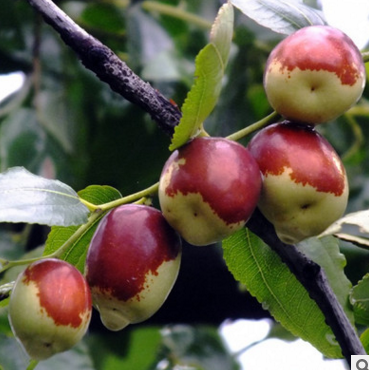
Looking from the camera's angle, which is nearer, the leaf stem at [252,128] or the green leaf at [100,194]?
the leaf stem at [252,128]

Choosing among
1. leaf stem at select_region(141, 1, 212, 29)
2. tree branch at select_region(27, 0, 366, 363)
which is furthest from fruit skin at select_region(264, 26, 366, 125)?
leaf stem at select_region(141, 1, 212, 29)

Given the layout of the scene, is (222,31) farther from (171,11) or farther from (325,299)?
(171,11)

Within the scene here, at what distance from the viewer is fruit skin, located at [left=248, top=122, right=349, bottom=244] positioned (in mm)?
833

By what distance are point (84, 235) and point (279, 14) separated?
12.6 inches

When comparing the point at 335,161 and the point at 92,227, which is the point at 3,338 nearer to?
the point at 92,227

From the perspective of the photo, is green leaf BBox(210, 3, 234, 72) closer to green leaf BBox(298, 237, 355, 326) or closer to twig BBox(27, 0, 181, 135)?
twig BBox(27, 0, 181, 135)

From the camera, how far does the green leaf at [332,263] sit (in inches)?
40.3

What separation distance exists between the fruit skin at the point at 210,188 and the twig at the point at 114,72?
0.19ft

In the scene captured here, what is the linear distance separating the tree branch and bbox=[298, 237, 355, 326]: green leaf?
0.14 meters

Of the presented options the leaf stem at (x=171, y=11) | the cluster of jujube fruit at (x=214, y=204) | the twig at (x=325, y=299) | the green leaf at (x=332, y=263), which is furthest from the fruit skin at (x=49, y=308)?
the leaf stem at (x=171, y=11)

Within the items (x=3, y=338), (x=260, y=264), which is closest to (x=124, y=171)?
(x=3, y=338)

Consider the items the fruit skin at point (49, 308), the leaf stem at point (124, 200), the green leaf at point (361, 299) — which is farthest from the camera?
the green leaf at point (361, 299)

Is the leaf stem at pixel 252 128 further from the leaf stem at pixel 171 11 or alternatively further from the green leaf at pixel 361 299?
the leaf stem at pixel 171 11

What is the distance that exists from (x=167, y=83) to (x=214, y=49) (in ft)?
3.31
